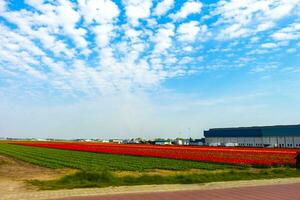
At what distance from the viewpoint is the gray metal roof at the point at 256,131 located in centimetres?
11330

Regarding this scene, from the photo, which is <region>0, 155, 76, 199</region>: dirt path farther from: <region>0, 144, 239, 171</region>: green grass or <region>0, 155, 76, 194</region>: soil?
<region>0, 144, 239, 171</region>: green grass

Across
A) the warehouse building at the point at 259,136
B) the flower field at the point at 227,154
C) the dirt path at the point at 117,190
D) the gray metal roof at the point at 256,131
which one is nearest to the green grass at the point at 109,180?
the dirt path at the point at 117,190

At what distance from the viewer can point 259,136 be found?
408 feet

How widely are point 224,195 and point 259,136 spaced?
111946 millimetres

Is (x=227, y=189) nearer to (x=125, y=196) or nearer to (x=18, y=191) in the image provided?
(x=125, y=196)

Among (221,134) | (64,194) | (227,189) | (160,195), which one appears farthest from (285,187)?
(221,134)

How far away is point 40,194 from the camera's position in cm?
1775

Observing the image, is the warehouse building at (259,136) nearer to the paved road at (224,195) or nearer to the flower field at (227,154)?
the flower field at (227,154)

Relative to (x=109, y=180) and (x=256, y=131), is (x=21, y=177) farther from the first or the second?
(x=256, y=131)

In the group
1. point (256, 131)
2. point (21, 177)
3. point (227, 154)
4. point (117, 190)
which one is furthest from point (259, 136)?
point (117, 190)

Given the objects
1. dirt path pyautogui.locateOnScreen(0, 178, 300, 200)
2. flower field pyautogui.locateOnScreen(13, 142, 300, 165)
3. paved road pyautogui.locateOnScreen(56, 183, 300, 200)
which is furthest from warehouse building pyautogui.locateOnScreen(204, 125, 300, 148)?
paved road pyautogui.locateOnScreen(56, 183, 300, 200)

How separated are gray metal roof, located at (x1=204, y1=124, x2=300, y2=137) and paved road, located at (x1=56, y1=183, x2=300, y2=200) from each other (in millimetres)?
98104

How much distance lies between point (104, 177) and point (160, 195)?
6055 millimetres

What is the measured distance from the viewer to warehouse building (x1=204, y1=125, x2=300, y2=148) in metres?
112
